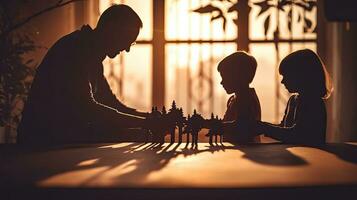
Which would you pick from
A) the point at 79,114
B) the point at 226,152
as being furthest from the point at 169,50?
the point at 226,152

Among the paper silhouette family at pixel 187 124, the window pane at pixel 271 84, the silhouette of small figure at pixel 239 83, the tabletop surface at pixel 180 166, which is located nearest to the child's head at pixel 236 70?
the silhouette of small figure at pixel 239 83

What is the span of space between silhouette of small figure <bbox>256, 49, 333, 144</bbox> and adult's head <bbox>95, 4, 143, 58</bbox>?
723 mm

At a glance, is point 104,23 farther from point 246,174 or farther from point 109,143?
point 246,174

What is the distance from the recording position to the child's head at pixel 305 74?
5.86ft

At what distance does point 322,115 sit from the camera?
1.71 m

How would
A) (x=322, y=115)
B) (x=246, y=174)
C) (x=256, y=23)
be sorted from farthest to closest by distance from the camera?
(x=256, y=23), (x=322, y=115), (x=246, y=174)

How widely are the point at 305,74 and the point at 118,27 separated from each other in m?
0.89

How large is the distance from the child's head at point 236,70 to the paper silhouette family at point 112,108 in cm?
17

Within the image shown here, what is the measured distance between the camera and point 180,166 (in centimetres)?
117

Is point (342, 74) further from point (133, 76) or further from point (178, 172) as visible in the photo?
point (178, 172)

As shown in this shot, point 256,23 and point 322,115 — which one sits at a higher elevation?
point 256,23

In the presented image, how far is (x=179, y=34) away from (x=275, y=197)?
11.7ft

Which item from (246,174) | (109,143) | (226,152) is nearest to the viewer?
(246,174)

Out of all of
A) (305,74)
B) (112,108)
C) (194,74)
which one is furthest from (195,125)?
(194,74)
